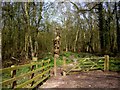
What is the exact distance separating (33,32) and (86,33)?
18.1 m

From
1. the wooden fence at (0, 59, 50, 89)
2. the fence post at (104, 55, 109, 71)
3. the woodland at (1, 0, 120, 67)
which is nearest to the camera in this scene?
the wooden fence at (0, 59, 50, 89)

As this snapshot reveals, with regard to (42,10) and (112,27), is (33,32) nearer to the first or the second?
(42,10)

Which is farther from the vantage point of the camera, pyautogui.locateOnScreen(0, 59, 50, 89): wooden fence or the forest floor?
the forest floor

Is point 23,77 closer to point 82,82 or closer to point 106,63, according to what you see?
point 82,82

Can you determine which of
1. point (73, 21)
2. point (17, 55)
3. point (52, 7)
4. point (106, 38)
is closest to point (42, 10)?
point (52, 7)

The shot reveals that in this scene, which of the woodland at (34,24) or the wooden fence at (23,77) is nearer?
the wooden fence at (23,77)

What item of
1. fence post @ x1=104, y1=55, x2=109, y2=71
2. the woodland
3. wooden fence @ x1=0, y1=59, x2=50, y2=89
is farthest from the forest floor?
the woodland

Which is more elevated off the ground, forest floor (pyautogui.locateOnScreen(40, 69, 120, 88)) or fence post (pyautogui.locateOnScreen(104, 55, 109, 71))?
fence post (pyautogui.locateOnScreen(104, 55, 109, 71))

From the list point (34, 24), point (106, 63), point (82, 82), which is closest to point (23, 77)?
point (82, 82)

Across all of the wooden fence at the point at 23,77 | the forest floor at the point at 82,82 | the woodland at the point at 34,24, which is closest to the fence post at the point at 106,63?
the forest floor at the point at 82,82

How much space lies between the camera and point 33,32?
2895 centimetres

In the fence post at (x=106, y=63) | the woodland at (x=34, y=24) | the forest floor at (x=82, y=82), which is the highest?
the woodland at (x=34, y=24)

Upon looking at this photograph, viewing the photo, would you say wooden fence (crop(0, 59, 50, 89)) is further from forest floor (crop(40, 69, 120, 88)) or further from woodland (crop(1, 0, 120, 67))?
woodland (crop(1, 0, 120, 67))

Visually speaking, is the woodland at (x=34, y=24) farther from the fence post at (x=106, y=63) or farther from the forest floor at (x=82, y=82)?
the forest floor at (x=82, y=82)
